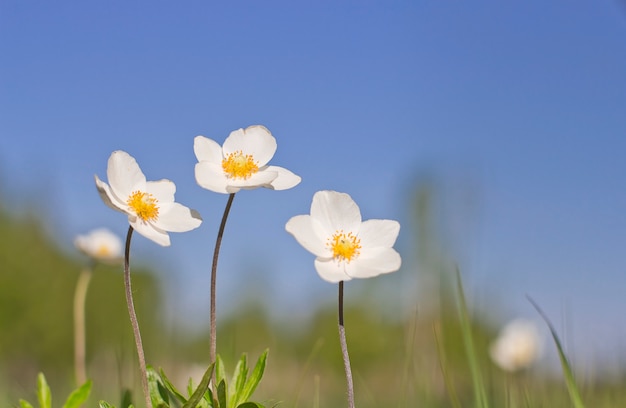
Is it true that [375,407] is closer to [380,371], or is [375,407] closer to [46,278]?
[380,371]

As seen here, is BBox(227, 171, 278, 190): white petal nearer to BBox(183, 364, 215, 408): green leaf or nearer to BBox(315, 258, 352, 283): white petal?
BBox(315, 258, 352, 283): white petal

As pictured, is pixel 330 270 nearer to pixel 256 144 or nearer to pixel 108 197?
pixel 256 144

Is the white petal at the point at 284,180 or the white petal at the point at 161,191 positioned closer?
the white petal at the point at 284,180

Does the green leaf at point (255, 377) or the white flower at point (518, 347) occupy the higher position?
the white flower at point (518, 347)

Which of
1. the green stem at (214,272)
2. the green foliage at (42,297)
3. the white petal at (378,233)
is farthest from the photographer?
the green foliage at (42,297)

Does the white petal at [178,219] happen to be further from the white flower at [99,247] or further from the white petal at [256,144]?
the white flower at [99,247]

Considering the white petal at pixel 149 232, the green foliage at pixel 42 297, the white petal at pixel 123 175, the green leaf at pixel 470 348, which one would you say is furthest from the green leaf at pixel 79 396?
the green foliage at pixel 42 297

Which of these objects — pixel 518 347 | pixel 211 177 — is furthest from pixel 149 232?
pixel 518 347

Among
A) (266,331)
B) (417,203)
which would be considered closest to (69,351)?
(266,331)
